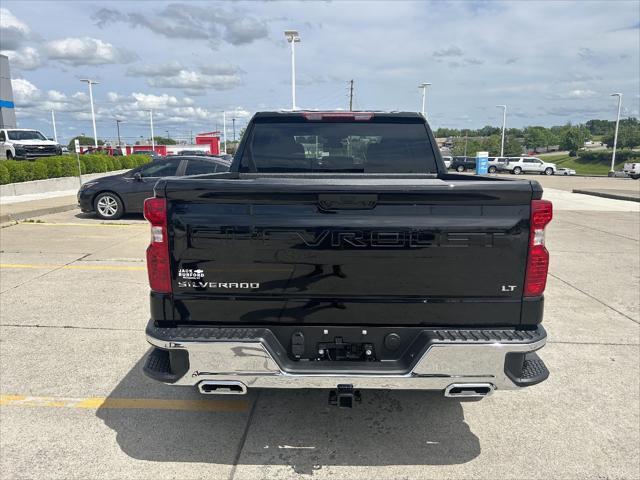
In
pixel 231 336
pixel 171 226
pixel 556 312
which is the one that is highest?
pixel 171 226

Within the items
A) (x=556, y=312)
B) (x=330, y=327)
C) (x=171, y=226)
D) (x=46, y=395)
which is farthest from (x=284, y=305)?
(x=556, y=312)

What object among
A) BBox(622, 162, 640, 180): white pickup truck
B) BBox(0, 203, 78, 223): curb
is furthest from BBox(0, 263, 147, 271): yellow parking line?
BBox(622, 162, 640, 180): white pickup truck

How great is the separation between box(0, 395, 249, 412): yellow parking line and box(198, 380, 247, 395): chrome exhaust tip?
0.92 metres

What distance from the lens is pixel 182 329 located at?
2.61 meters

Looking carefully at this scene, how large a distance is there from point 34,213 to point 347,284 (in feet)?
40.5

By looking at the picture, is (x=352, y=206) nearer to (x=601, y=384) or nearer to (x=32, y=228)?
(x=601, y=384)

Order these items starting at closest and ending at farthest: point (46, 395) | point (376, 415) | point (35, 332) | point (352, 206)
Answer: point (352, 206) → point (376, 415) → point (46, 395) → point (35, 332)

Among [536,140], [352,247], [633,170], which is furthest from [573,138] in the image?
[352,247]

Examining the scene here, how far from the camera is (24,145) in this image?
24.5m

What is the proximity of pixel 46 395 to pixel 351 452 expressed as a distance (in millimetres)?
2425

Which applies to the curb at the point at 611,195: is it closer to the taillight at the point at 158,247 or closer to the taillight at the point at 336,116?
the taillight at the point at 336,116

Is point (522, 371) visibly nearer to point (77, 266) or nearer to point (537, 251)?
point (537, 251)

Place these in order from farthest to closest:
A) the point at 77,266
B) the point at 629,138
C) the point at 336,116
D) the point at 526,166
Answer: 1. the point at 629,138
2. the point at 526,166
3. the point at 77,266
4. the point at 336,116

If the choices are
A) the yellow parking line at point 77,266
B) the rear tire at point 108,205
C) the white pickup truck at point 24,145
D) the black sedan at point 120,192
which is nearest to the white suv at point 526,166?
the white pickup truck at point 24,145
